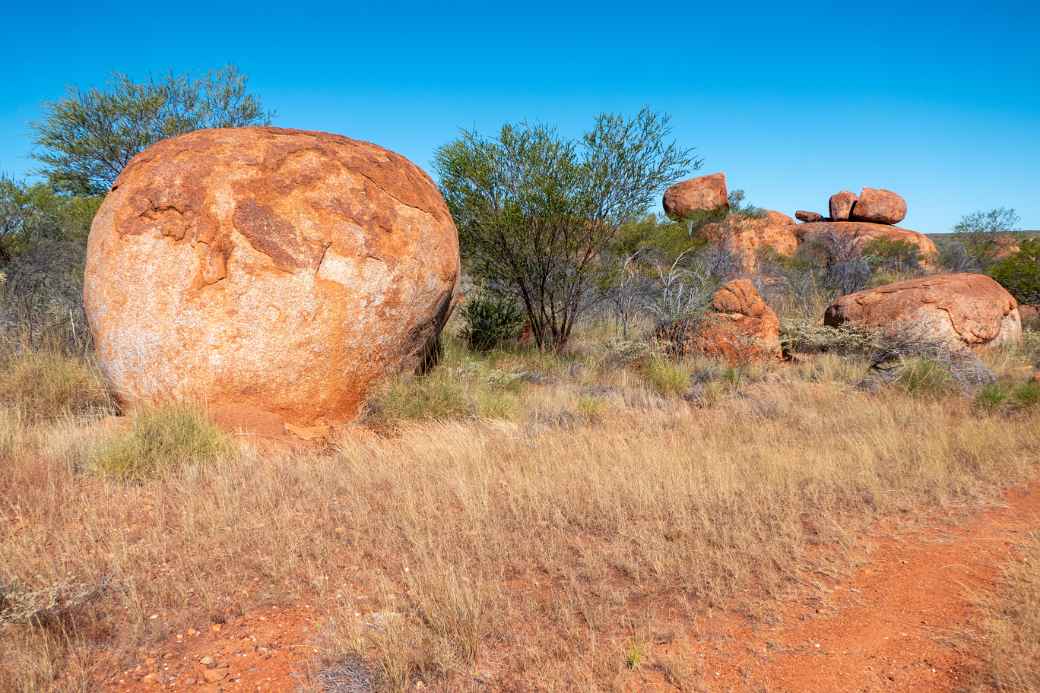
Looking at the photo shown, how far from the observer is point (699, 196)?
28.5 metres

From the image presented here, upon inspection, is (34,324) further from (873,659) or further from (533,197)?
(873,659)

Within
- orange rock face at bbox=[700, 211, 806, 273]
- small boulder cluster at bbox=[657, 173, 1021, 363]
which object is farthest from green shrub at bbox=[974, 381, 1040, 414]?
orange rock face at bbox=[700, 211, 806, 273]

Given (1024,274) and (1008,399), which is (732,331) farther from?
(1024,274)

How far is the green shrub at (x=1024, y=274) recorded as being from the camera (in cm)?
1213

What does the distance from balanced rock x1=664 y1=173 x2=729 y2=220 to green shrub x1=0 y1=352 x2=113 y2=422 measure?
25.4m

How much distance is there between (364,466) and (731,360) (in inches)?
235

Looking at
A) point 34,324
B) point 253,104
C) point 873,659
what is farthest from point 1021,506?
point 253,104

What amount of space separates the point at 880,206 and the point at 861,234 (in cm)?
317

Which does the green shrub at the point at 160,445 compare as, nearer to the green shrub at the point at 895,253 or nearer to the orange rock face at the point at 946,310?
the orange rock face at the point at 946,310

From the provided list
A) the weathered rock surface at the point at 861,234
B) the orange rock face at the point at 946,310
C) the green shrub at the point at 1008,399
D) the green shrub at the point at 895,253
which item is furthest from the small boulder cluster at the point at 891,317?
the weathered rock surface at the point at 861,234

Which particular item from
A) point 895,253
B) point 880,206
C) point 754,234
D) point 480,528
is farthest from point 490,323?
point 880,206

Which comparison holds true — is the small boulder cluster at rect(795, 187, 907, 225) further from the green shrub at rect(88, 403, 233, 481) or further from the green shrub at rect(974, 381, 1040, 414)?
the green shrub at rect(88, 403, 233, 481)

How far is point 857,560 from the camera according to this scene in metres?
3.25

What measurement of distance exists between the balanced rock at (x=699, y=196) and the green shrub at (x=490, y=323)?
19.8 m
